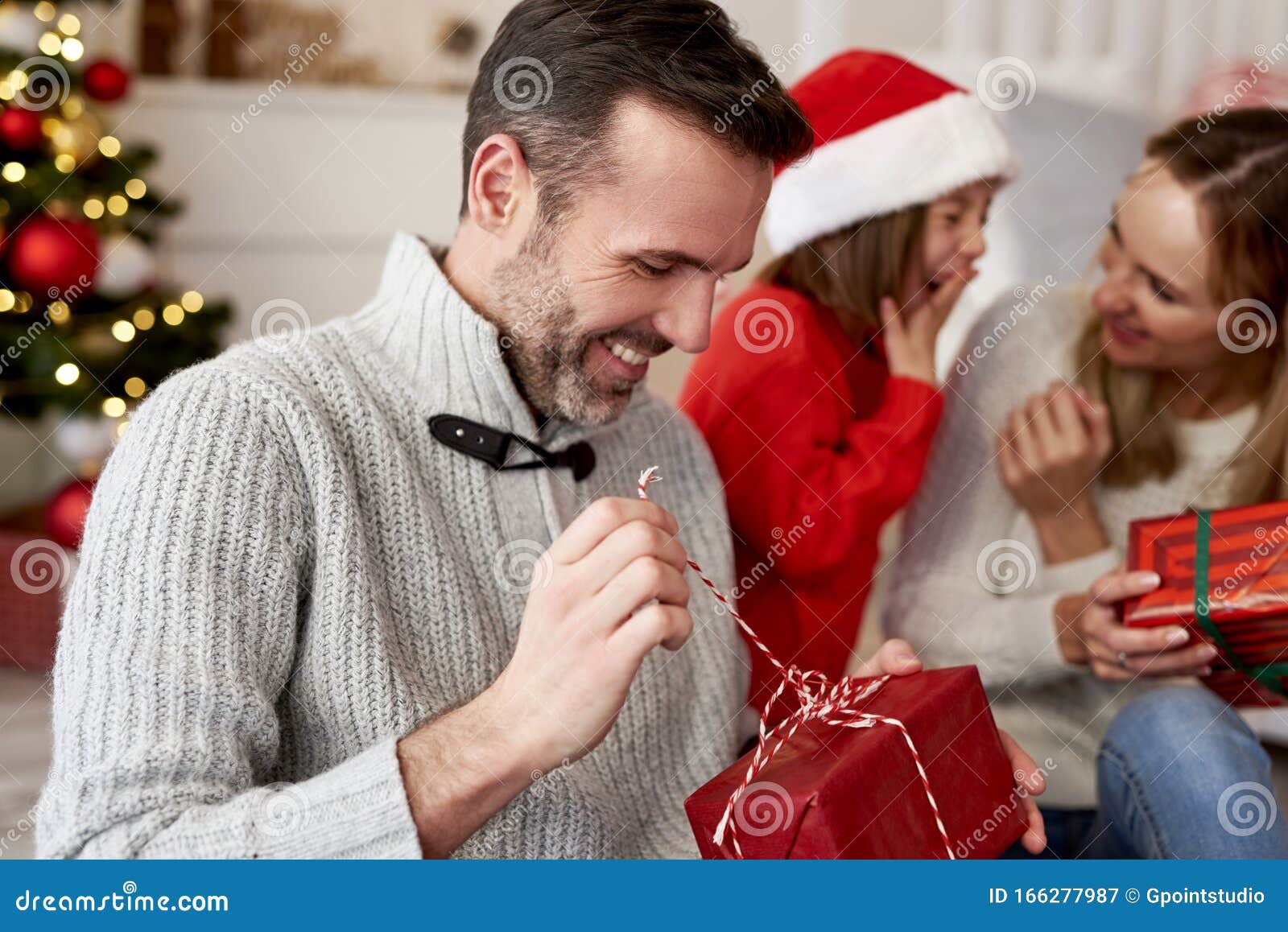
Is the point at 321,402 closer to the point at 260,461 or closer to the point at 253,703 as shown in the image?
the point at 260,461

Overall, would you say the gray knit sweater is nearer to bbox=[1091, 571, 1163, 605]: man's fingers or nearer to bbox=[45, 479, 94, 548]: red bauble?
bbox=[1091, 571, 1163, 605]: man's fingers

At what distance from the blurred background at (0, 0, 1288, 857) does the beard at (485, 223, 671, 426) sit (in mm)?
1063

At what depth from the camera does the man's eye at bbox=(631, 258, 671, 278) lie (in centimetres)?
100

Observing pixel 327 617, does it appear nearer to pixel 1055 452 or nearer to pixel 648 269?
pixel 648 269

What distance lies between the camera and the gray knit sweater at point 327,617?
0.76 metres

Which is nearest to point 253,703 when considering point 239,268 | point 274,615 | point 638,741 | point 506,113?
point 274,615

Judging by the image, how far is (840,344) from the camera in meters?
1.57

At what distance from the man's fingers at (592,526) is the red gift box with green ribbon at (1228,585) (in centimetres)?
63

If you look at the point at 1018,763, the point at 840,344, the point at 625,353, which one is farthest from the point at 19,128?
the point at 1018,763

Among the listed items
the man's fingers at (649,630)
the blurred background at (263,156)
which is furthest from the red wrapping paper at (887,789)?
the blurred background at (263,156)

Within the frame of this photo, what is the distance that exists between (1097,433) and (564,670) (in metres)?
0.99

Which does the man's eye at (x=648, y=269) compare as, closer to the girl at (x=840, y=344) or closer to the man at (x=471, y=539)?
the man at (x=471, y=539)

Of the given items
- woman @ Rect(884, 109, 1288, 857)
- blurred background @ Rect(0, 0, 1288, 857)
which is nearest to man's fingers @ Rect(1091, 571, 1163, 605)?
woman @ Rect(884, 109, 1288, 857)
